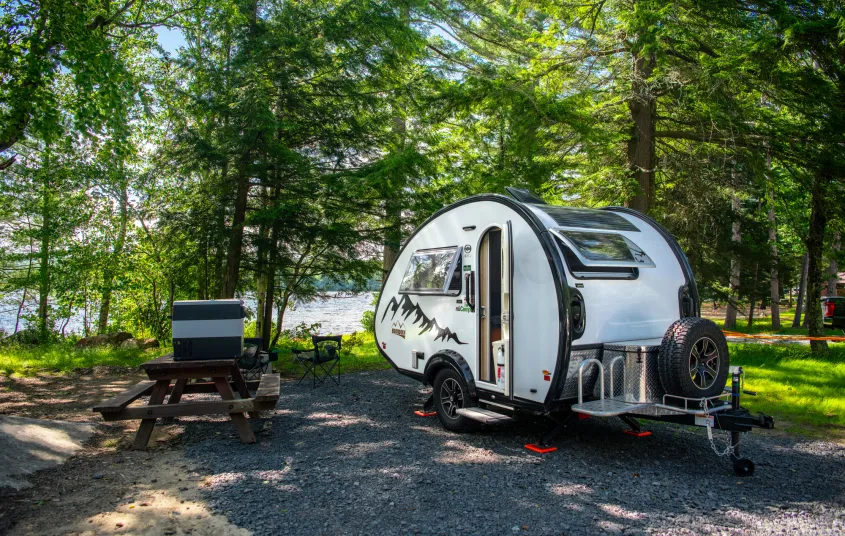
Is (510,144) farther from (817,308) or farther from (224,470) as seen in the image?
(224,470)

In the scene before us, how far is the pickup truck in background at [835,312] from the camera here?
1742 cm

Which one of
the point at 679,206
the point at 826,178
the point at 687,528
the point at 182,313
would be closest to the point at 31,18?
the point at 182,313

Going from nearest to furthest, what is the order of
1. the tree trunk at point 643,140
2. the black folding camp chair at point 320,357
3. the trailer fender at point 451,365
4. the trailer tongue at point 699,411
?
1. the trailer tongue at point 699,411
2. the trailer fender at point 451,365
3. the black folding camp chair at point 320,357
4. the tree trunk at point 643,140

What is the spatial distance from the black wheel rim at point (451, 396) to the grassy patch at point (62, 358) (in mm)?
7647

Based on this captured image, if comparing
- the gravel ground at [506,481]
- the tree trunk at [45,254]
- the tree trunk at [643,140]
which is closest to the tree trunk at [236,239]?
the gravel ground at [506,481]

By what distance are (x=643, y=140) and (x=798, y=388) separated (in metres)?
5.28

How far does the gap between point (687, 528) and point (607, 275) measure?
8.12ft

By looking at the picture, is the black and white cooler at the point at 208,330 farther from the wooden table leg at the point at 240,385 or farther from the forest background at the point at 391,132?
the forest background at the point at 391,132

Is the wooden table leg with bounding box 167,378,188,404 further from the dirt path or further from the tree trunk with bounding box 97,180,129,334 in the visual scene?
the tree trunk with bounding box 97,180,129,334

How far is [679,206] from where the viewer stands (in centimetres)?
1513

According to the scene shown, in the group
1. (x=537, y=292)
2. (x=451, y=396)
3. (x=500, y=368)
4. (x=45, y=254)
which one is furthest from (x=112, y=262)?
(x=537, y=292)

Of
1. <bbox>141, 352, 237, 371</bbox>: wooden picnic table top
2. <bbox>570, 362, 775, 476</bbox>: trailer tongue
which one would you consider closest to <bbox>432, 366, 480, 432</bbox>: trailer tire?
<bbox>570, 362, 775, 476</bbox>: trailer tongue

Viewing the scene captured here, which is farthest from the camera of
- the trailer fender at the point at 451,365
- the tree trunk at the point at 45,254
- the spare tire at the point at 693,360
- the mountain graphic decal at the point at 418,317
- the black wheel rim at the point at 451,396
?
the tree trunk at the point at 45,254

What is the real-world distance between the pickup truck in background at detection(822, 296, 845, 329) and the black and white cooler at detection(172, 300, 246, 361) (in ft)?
61.1
